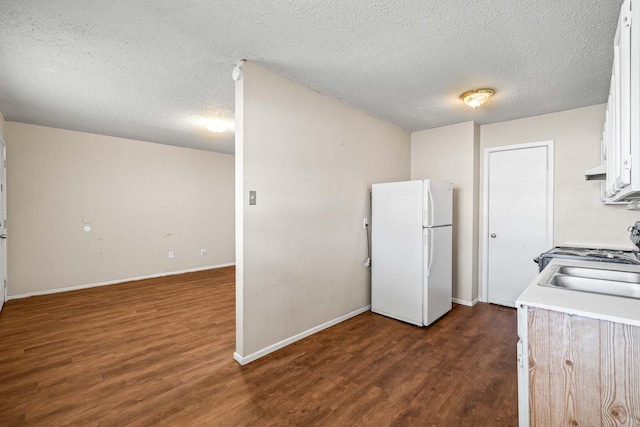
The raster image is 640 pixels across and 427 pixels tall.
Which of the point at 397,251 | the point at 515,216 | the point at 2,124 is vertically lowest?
the point at 397,251

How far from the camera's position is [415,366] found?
2.36 metres

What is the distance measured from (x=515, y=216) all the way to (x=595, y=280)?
6.92 ft

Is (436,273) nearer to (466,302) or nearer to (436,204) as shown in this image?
(436,204)

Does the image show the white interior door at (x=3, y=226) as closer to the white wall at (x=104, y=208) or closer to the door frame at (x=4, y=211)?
the door frame at (x=4, y=211)

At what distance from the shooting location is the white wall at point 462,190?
3.85 metres

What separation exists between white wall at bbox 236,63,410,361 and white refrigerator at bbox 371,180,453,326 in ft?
0.70

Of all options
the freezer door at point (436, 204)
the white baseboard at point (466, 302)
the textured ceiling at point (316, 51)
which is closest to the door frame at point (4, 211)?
the textured ceiling at point (316, 51)

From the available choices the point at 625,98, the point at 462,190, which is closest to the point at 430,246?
the point at 462,190

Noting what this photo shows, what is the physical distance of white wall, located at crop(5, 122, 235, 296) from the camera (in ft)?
13.6

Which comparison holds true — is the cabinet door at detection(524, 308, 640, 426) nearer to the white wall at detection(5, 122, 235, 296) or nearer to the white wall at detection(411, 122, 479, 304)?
the white wall at detection(411, 122, 479, 304)

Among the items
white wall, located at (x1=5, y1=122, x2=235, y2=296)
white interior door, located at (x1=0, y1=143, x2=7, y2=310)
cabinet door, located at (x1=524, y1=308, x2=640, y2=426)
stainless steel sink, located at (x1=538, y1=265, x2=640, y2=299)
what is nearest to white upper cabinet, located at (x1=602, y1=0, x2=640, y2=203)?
cabinet door, located at (x1=524, y1=308, x2=640, y2=426)

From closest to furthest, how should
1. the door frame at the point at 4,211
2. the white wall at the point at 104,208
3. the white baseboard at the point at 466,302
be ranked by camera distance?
1. the door frame at the point at 4,211
2. the white baseboard at the point at 466,302
3. the white wall at the point at 104,208

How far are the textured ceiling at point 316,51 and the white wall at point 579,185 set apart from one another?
227 mm

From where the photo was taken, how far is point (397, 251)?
334 cm
